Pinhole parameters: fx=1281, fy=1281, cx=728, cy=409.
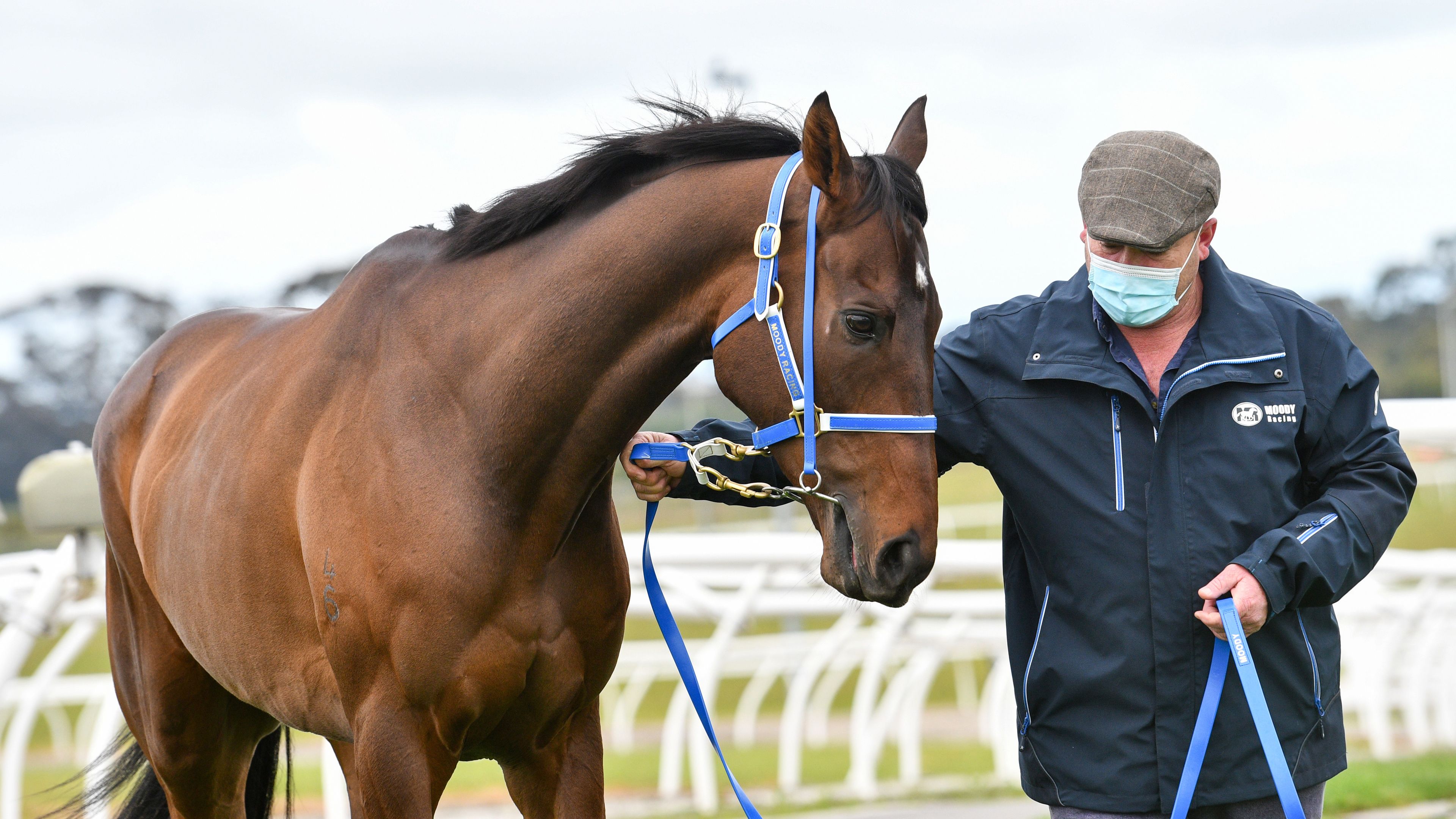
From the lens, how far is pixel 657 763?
8672 mm

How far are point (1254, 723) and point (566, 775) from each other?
1425 mm

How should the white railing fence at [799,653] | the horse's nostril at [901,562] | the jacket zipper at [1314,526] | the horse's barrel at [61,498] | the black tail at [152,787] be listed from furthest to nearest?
the white railing fence at [799,653]
the horse's barrel at [61,498]
the black tail at [152,787]
the jacket zipper at [1314,526]
the horse's nostril at [901,562]

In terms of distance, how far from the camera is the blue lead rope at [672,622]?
2.80 metres

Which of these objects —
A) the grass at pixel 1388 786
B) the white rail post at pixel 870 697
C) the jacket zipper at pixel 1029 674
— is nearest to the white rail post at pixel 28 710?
the white rail post at pixel 870 697

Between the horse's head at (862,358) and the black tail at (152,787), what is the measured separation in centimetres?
225

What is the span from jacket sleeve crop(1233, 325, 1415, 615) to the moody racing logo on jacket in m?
0.05

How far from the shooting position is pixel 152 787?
13.1 feet

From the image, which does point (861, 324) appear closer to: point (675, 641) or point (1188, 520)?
point (1188, 520)

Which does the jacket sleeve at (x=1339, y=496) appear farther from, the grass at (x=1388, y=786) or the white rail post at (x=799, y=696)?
the white rail post at (x=799, y=696)

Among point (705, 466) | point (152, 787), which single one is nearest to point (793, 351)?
point (705, 466)

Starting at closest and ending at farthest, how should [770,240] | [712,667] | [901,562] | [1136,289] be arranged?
[901,562] → [770,240] → [1136,289] → [712,667]

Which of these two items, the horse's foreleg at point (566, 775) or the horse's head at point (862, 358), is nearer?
the horse's head at point (862, 358)

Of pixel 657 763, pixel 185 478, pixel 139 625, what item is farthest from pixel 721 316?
pixel 657 763

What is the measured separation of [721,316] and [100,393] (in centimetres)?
2247
